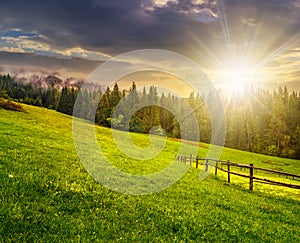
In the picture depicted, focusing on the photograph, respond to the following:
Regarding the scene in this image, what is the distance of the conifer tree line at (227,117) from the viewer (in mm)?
114375

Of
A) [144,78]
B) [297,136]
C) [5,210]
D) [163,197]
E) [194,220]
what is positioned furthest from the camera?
[297,136]

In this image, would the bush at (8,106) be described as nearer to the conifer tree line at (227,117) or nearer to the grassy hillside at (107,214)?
the conifer tree line at (227,117)

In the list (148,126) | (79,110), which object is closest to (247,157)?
(148,126)

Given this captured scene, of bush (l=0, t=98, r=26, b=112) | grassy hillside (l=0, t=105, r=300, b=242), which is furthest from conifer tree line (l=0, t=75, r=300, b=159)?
grassy hillside (l=0, t=105, r=300, b=242)

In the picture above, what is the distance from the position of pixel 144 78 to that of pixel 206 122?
393 ft

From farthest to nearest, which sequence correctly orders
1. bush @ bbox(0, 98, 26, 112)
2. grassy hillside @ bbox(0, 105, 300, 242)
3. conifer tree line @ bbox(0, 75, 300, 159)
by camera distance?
conifer tree line @ bbox(0, 75, 300, 159) < bush @ bbox(0, 98, 26, 112) < grassy hillside @ bbox(0, 105, 300, 242)

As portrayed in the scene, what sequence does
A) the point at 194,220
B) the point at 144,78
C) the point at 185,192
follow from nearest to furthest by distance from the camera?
1. the point at 194,220
2. the point at 185,192
3. the point at 144,78

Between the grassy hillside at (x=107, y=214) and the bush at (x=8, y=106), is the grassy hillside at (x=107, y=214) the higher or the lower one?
the lower one

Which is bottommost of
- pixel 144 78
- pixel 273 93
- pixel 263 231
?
pixel 263 231

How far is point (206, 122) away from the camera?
14288cm

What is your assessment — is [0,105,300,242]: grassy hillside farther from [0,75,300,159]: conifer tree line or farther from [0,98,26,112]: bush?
[0,75,300,159]: conifer tree line

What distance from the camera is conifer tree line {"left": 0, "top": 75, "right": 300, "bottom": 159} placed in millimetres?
114375

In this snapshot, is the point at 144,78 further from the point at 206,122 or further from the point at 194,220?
the point at 206,122

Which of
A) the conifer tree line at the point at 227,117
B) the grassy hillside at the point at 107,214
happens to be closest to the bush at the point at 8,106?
the conifer tree line at the point at 227,117
